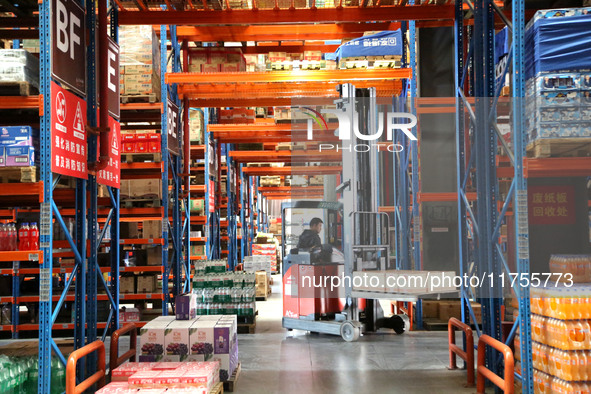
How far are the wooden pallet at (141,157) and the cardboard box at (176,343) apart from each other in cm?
467

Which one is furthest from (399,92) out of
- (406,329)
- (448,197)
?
(406,329)

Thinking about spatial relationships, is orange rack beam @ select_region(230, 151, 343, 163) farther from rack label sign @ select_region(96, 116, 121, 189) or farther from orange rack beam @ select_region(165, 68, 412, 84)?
rack label sign @ select_region(96, 116, 121, 189)

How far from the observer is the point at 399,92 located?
Result: 416 inches

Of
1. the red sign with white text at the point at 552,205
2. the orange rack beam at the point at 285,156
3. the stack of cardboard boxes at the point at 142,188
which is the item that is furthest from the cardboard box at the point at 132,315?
the red sign with white text at the point at 552,205

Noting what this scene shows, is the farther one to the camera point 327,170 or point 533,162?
point 327,170

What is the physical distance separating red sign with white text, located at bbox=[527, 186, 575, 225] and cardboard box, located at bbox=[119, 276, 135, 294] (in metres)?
7.14

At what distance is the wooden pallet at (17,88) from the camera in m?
5.81

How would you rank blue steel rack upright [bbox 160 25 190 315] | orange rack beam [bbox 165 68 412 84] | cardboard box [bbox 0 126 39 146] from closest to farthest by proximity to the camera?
1. cardboard box [bbox 0 126 39 146]
2. orange rack beam [bbox 165 68 412 84]
3. blue steel rack upright [bbox 160 25 190 315]

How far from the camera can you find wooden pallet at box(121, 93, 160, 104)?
400 inches

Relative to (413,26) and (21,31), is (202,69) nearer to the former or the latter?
(21,31)

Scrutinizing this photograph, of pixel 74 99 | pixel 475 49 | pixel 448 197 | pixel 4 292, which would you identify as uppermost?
pixel 475 49

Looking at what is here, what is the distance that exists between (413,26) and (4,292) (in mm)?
8587

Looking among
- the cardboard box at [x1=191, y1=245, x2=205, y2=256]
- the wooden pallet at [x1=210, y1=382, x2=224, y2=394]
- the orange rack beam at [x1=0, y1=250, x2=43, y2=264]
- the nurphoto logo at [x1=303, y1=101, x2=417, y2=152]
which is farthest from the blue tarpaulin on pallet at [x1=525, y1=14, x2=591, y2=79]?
the cardboard box at [x1=191, y1=245, x2=205, y2=256]

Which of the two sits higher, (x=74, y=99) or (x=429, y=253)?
(x=74, y=99)
